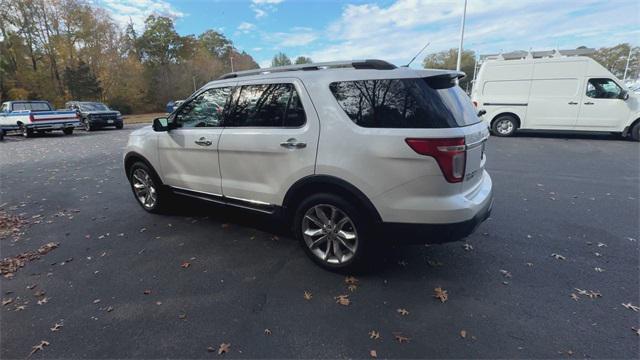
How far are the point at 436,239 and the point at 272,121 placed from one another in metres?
1.93

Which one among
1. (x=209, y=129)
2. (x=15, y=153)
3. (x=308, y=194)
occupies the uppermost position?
(x=209, y=129)

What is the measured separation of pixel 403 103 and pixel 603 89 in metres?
11.5

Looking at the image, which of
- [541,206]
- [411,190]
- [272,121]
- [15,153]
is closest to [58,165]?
[15,153]

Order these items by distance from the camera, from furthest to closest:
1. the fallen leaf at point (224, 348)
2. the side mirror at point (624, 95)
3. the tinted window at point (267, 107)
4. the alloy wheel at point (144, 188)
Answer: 1. the side mirror at point (624, 95)
2. the alloy wheel at point (144, 188)
3. the tinted window at point (267, 107)
4. the fallen leaf at point (224, 348)

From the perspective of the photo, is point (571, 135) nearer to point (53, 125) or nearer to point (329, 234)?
point (329, 234)

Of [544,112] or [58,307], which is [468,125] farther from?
[544,112]

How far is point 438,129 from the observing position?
Answer: 2.46 m

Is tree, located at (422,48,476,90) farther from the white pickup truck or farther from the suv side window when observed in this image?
the suv side window

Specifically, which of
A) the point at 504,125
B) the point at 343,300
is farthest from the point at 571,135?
the point at 343,300

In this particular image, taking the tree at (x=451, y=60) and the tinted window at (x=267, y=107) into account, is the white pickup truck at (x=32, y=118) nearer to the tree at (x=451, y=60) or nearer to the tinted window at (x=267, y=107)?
the tinted window at (x=267, y=107)

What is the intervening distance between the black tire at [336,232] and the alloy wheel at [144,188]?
8.78ft

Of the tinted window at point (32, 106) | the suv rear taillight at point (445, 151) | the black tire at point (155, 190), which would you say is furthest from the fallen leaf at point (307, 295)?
the tinted window at point (32, 106)

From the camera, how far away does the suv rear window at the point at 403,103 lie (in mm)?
2541

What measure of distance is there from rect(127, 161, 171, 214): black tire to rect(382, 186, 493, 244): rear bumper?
3291mm
